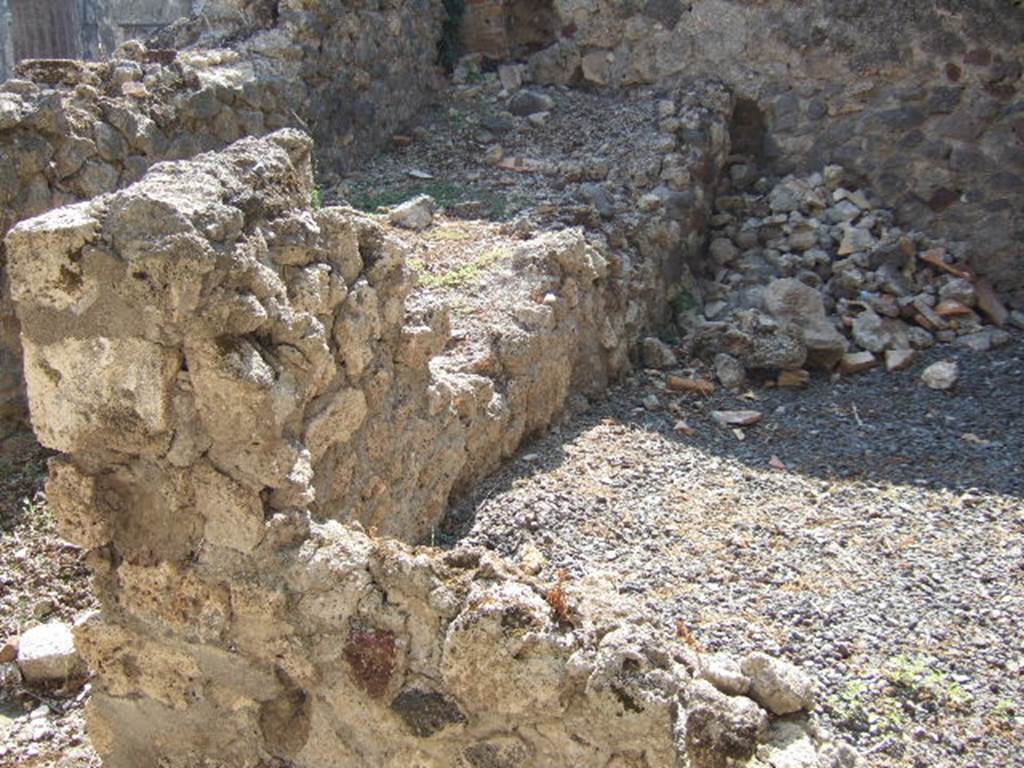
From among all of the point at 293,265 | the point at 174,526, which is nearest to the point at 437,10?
the point at 293,265

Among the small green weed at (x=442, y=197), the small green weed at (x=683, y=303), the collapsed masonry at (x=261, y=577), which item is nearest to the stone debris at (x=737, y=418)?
the small green weed at (x=683, y=303)

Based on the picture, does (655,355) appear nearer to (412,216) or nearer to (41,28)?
(412,216)

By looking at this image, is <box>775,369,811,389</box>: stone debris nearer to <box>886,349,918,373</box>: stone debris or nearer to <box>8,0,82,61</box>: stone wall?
<box>886,349,918,373</box>: stone debris

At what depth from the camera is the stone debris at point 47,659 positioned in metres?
3.73

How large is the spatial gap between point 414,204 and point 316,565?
3.51 metres

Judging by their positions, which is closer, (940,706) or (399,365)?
(940,706)

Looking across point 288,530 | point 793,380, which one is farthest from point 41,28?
point 288,530

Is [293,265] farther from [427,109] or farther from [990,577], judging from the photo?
[427,109]

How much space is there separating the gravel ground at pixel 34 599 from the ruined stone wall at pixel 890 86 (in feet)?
15.6

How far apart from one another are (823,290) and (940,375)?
98 cm

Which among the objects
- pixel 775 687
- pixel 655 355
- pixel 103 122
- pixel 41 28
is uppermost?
pixel 41 28

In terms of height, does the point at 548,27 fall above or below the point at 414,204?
above

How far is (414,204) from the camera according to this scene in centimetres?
611

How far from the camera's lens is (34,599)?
4.06 metres
